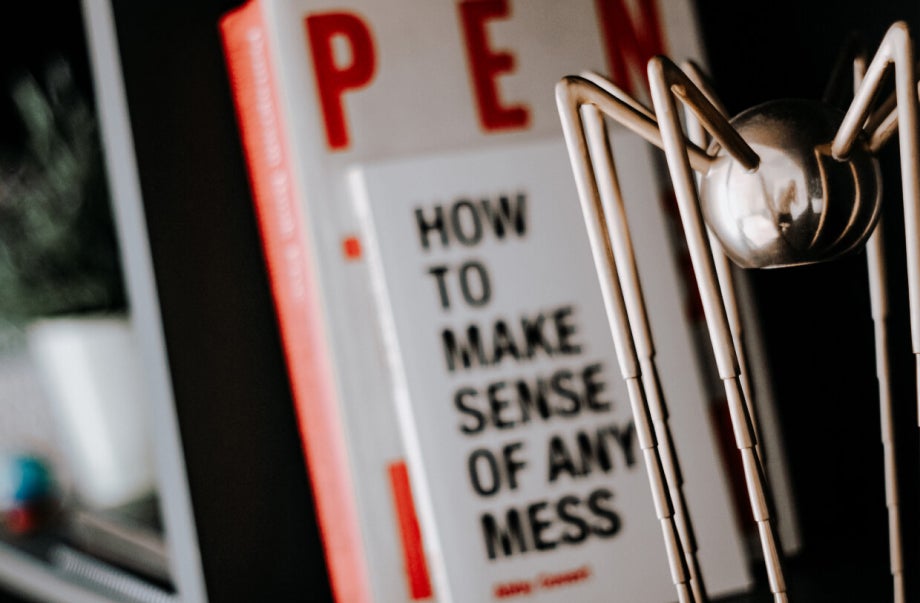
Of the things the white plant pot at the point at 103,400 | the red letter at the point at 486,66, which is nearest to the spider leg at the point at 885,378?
the red letter at the point at 486,66

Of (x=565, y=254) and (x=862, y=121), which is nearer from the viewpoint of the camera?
(x=862, y=121)

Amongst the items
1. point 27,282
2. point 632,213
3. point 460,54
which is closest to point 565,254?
point 632,213

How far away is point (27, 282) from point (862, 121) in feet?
3.29

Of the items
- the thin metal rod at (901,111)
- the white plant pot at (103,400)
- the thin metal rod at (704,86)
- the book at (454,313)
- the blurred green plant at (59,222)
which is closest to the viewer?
the thin metal rod at (901,111)

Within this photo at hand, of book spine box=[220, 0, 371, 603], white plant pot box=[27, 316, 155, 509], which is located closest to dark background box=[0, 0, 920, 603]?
book spine box=[220, 0, 371, 603]

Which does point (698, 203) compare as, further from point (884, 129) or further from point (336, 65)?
point (336, 65)

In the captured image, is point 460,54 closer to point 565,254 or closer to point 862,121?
point 565,254

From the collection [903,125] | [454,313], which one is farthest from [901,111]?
[454,313]

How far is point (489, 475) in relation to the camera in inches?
24.1

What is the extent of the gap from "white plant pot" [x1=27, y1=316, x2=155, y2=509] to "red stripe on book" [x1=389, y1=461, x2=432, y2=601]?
0.46m

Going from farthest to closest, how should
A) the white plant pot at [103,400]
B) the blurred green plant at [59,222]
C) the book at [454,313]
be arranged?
the blurred green plant at [59,222] < the white plant pot at [103,400] < the book at [454,313]

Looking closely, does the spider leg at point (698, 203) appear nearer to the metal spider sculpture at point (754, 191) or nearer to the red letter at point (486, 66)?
the metal spider sculpture at point (754, 191)

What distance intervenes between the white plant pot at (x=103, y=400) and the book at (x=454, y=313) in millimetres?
408

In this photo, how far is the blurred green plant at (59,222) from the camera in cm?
108
